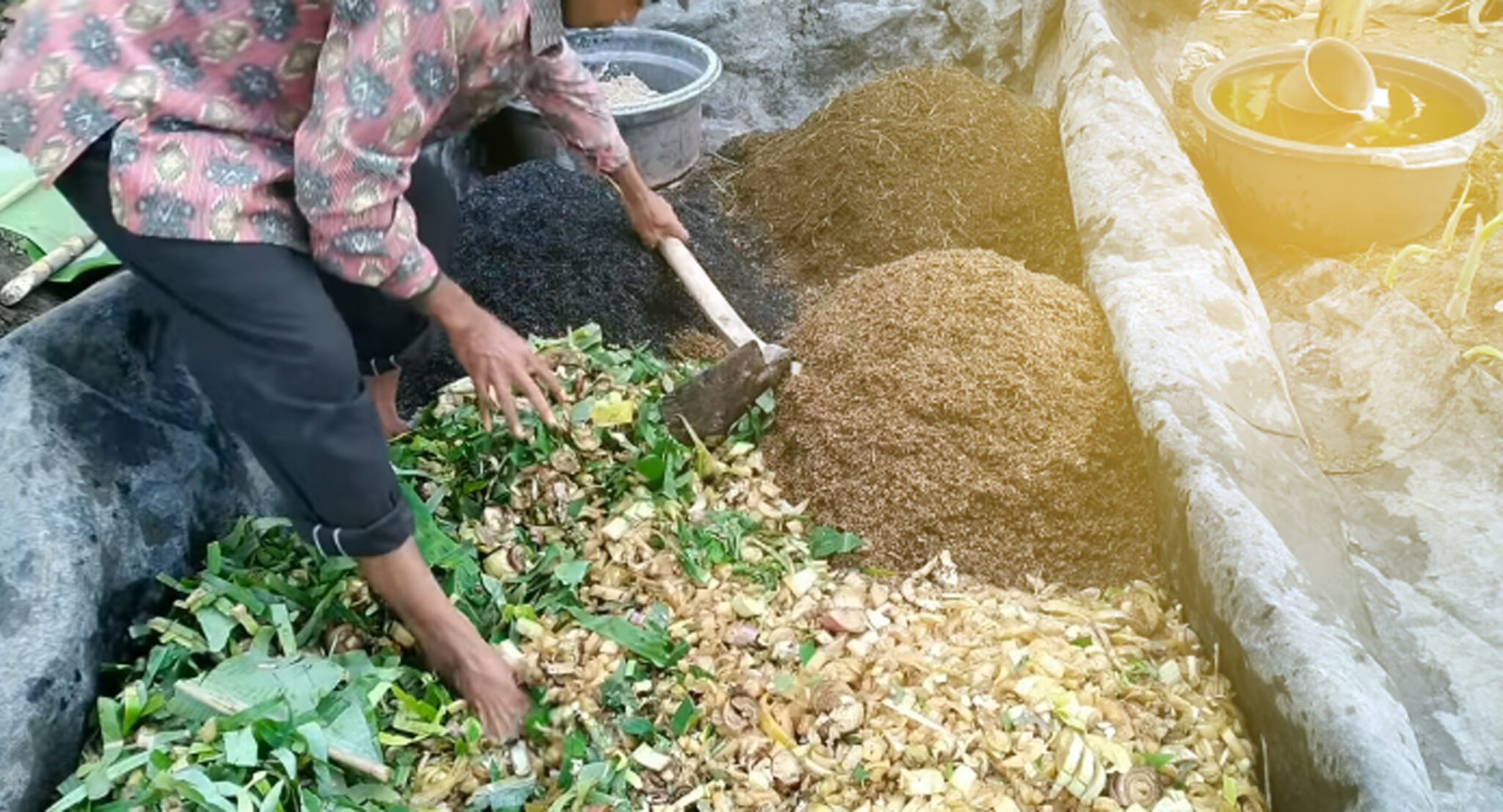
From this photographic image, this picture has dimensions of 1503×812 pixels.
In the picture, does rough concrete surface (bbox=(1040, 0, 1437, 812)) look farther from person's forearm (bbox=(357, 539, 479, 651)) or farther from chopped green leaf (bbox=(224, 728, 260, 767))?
chopped green leaf (bbox=(224, 728, 260, 767))

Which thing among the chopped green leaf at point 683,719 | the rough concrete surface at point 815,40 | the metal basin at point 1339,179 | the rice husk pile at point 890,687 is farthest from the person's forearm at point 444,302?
the metal basin at point 1339,179

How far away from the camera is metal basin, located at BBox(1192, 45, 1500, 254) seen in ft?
10.2

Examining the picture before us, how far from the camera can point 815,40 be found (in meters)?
3.92

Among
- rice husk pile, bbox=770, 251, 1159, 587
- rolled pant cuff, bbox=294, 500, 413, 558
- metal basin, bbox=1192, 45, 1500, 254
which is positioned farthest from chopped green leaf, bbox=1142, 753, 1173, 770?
metal basin, bbox=1192, 45, 1500, 254

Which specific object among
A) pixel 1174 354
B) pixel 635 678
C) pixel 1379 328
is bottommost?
pixel 1379 328

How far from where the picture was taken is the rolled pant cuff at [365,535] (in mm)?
1557

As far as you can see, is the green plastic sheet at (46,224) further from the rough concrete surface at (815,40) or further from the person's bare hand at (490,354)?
the rough concrete surface at (815,40)

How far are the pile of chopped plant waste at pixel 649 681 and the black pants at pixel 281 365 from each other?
313 millimetres

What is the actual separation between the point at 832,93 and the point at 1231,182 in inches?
53.8

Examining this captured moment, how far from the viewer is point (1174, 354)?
7.30 feet

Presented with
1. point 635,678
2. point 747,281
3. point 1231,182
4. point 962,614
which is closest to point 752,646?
point 635,678

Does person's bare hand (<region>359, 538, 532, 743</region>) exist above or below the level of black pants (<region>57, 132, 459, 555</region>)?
below

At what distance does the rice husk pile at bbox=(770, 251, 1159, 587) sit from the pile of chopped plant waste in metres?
0.08

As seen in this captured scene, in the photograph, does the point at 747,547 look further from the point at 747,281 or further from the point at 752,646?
the point at 747,281
